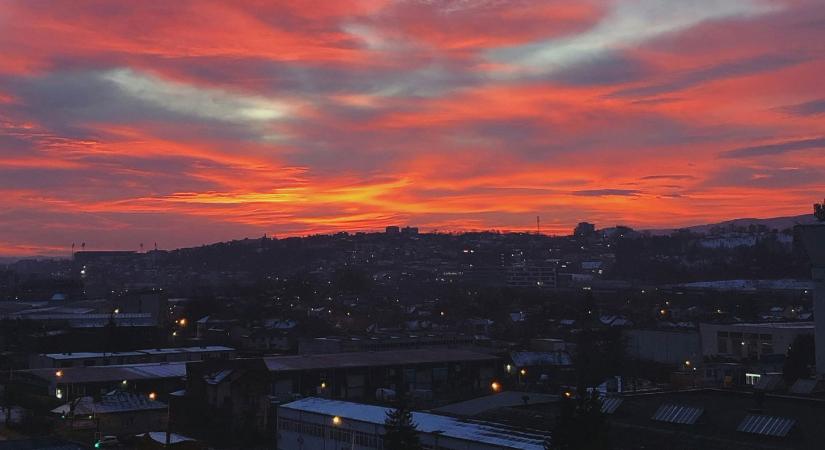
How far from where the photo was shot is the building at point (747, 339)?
46.3 m

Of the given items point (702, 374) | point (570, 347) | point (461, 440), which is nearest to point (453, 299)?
point (570, 347)

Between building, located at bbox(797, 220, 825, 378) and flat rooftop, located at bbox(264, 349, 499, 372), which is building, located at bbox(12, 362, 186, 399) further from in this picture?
building, located at bbox(797, 220, 825, 378)

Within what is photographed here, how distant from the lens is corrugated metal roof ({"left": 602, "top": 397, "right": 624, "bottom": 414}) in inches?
854

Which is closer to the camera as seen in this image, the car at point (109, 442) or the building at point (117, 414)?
the car at point (109, 442)

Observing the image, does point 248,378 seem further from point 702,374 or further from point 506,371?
point 702,374

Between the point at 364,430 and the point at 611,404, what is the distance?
272 inches

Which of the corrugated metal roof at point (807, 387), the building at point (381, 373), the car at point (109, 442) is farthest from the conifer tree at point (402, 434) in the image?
the building at point (381, 373)

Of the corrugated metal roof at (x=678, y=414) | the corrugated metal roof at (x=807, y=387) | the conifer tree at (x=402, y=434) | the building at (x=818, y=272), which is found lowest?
the conifer tree at (x=402, y=434)

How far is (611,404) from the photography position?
72.6 ft

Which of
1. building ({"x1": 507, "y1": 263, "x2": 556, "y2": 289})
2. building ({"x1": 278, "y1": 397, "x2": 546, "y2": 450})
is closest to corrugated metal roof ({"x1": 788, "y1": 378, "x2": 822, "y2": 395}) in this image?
building ({"x1": 278, "y1": 397, "x2": 546, "y2": 450})

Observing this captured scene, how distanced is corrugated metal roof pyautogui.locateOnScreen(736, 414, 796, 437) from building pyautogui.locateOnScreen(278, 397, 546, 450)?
432 cm

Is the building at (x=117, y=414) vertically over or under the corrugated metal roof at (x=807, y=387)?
under

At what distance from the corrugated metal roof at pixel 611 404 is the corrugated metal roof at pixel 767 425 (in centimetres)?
337

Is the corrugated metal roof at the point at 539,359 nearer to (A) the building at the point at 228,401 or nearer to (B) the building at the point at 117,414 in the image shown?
(A) the building at the point at 228,401
